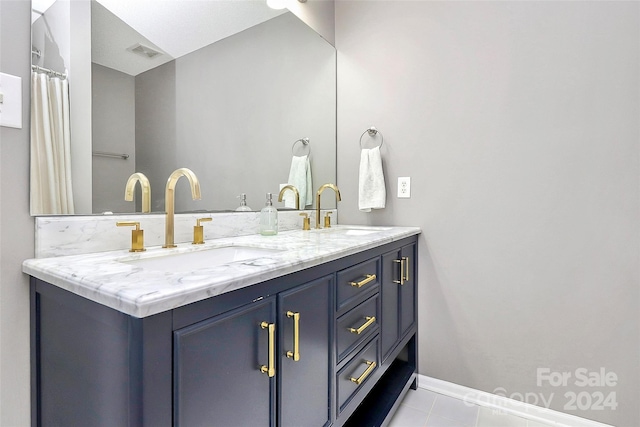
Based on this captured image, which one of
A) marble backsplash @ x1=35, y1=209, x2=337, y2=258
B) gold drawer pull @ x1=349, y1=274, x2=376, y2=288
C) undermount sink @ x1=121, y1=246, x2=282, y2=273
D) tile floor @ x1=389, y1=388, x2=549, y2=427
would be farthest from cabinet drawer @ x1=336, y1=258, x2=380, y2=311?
tile floor @ x1=389, y1=388, x2=549, y2=427

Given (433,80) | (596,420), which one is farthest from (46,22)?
(596,420)

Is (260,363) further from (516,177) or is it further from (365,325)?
(516,177)

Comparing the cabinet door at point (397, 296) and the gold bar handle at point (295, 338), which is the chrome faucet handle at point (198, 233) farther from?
the cabinet door at point (397, 296)

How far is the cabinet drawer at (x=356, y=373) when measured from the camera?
1.11m

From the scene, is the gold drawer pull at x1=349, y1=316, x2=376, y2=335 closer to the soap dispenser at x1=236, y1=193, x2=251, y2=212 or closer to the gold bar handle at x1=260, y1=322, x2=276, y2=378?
the gold bar handle at x1=260, y1=322, x2=276, y2=378

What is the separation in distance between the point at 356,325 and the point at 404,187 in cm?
94

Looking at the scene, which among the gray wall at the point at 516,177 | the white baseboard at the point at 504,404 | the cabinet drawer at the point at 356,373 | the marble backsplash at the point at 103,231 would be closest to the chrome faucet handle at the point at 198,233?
the marble backsplash at the point at 103,231

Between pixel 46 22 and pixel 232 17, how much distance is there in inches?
31.3

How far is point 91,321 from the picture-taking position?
65 cm

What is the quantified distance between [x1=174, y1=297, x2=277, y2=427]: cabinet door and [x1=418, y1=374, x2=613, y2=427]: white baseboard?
1.30m

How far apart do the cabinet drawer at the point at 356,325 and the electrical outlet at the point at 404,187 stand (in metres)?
0.72

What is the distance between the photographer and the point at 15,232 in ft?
2.81

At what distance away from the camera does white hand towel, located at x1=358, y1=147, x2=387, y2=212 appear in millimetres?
1896

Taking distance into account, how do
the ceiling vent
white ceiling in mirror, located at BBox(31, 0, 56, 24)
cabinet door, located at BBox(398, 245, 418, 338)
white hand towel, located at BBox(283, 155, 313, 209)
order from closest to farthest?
white ceiling in mirror, located at BBox(31, 0, 56, 24)
the ceiling vent
cabinet door, located at BBox(398, 245, 418, 338)
white hand towel, located at BBox(283, 155, 313, 209)
